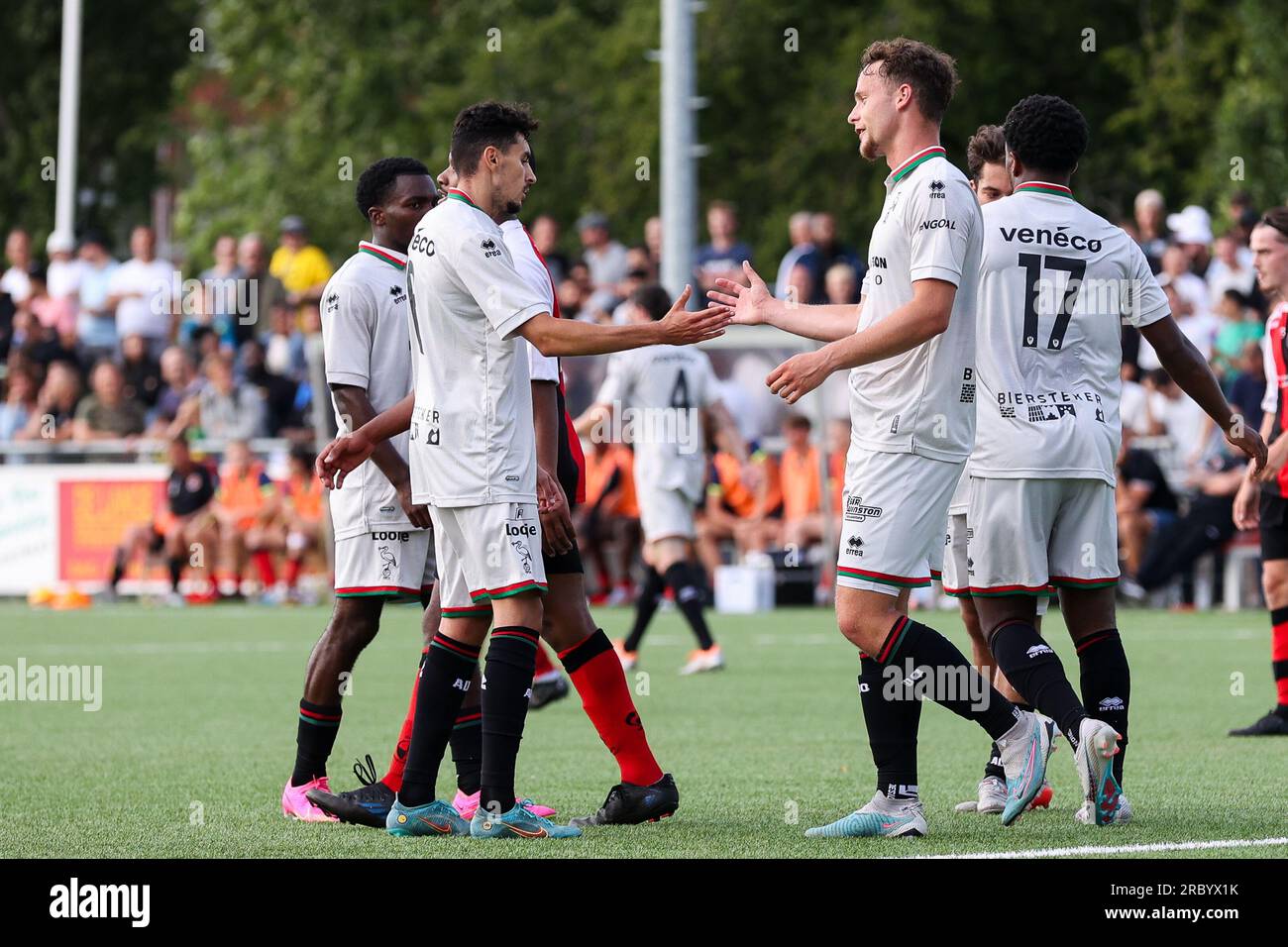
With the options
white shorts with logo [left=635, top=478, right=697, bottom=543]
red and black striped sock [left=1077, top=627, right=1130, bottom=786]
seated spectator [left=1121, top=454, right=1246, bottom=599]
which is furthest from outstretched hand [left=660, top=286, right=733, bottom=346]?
seated spectator [left=1121, top=454, right=1246, bottom=599]

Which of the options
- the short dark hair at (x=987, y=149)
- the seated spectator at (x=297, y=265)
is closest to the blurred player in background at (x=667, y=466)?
the short dark hair at (x=987, y=149)

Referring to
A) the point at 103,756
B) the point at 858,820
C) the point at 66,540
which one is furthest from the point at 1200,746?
the point at 66,540

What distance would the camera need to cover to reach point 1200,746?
9.66 meters

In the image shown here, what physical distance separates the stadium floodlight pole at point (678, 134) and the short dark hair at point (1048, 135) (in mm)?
14965

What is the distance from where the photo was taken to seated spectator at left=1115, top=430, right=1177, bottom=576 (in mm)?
19906

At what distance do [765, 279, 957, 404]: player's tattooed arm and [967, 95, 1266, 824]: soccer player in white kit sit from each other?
84cm

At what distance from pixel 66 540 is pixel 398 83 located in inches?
752

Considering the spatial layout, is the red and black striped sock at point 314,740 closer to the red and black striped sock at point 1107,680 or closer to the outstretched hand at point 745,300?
the outstretched hand at point 745,300

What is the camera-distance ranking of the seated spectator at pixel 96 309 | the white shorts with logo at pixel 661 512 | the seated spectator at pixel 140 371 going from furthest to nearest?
the seated spectator at pixel 96 309
the seated spectator at pixel 140 371
the white shorts with logo at pixel 661 512

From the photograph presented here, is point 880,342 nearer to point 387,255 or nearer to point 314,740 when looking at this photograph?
point 387,255

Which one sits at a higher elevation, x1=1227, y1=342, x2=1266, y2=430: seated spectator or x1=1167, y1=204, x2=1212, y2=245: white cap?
x1=1167, y1=204, x2=1212, y2=245: white cap

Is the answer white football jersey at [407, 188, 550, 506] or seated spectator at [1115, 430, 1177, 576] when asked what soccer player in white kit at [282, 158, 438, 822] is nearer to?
white football jersey at [407, 188, 550, 506]

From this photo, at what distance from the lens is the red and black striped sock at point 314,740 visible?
7832 millimetres
